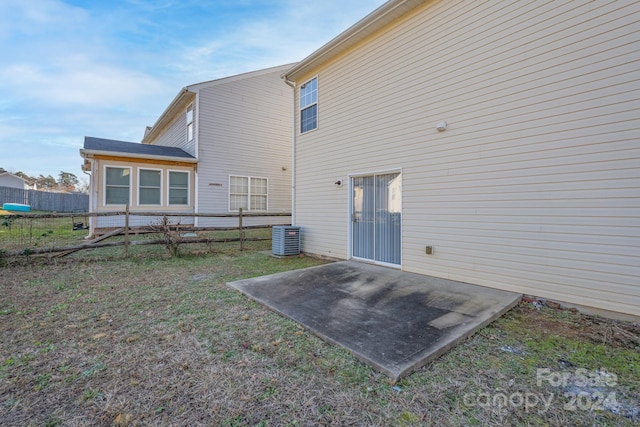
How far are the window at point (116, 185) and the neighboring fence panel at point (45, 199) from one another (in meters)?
15.1

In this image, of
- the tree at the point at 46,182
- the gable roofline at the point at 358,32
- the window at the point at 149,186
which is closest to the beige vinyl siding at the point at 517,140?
the gable roofline at the point at 358,32

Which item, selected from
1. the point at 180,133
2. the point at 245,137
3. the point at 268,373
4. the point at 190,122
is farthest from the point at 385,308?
the point at 180,133

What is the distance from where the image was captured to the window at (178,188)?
36.2 ft

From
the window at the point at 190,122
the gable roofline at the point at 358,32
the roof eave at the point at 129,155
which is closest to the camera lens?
the gable roofline at the point at 358,32

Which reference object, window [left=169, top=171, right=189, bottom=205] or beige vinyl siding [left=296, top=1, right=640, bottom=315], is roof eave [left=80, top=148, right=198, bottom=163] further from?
beige vinyl siding [left=296, top=1, right=640, bottom=315]

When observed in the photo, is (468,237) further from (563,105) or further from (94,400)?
(94,400)

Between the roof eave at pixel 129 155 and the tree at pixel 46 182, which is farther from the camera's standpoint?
the tree at pixel 46 182

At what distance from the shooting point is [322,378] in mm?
2209

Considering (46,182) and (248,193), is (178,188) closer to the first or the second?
(248,193)

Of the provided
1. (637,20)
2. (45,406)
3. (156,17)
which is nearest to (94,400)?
(45,406)

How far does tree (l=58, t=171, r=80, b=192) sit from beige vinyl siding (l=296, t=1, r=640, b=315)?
56.1m

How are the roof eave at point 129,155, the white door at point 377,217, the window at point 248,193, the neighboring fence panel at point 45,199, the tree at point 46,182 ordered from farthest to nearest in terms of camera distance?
the tree at point 46,182 → the neighboring fence panel at point 45,199 → the window at point 248,193 → the roof eave at point 129,155 → the white door at point 377,217

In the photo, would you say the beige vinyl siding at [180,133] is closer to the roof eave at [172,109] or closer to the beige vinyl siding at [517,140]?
the roof eave at [172,109]

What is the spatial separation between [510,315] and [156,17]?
13.2m
